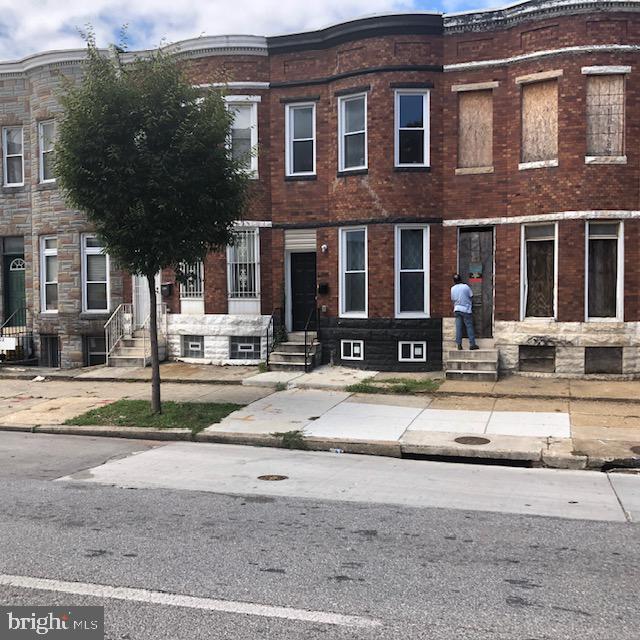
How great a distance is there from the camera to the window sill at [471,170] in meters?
15.3

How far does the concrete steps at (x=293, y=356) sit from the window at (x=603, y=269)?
6007 millimetres

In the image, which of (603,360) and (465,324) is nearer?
(603,360)

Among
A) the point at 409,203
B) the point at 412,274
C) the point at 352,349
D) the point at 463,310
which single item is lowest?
the point at 352,349

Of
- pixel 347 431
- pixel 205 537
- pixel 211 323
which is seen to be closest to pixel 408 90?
pixel 211 323

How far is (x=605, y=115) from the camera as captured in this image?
14320 mm

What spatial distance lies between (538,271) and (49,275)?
41.8 feet

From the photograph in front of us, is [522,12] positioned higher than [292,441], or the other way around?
[522,12]

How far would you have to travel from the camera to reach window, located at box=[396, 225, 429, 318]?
623 inches

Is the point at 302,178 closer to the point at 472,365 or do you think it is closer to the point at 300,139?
the point at 300,139

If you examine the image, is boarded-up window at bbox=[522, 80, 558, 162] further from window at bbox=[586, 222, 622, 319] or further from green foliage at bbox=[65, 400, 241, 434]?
green foliage at bbox=[65, 400, 241, 434]

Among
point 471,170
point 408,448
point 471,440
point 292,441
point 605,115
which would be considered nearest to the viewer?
point 408,448

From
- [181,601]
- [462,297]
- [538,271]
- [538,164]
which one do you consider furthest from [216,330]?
[181,601]

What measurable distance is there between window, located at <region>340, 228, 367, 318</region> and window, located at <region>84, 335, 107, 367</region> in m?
6.66

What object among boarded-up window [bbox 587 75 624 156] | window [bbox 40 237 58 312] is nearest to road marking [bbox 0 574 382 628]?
boarded-up window [bbox 587 75 624 156]
